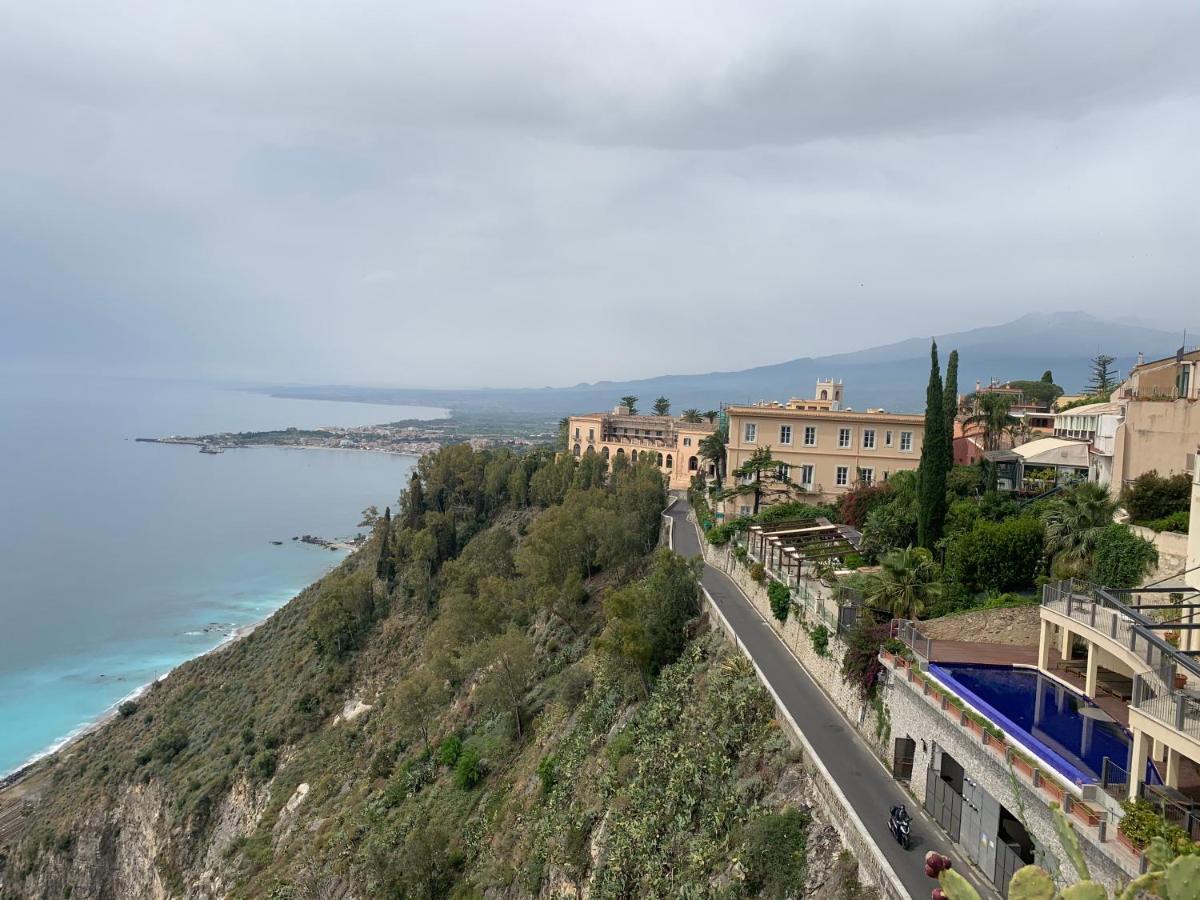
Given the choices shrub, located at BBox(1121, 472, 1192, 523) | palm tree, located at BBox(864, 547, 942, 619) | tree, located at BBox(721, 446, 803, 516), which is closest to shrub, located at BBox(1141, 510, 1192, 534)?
shrub, located at BBox(1121, 472, 1192, 523)

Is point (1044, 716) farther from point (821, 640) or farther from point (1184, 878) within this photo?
point (1184, 878)

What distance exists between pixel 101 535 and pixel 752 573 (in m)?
144

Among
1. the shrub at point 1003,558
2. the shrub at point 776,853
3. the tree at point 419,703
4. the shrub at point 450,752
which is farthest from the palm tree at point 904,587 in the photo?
the tree at point 419,703

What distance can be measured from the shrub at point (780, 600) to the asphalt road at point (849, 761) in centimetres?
84

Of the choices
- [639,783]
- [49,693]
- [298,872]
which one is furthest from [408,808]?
[49,693]

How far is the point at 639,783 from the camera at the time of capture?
1995cm

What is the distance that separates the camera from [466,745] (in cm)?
3450

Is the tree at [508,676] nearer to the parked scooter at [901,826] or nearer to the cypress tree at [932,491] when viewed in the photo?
the cypress tree at [932,491]

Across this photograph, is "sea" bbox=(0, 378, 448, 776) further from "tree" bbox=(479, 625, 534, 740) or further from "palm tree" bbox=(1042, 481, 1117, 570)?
"palm tree" bbox=(1042, 481, 1117, 570)

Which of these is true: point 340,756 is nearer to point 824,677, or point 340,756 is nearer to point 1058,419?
point 824,677

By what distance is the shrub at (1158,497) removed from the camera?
72.9 ft

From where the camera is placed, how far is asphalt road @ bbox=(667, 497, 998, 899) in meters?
13.3

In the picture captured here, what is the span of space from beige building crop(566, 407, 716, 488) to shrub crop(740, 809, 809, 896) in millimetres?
52964

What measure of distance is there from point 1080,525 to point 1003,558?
94.7 inches
